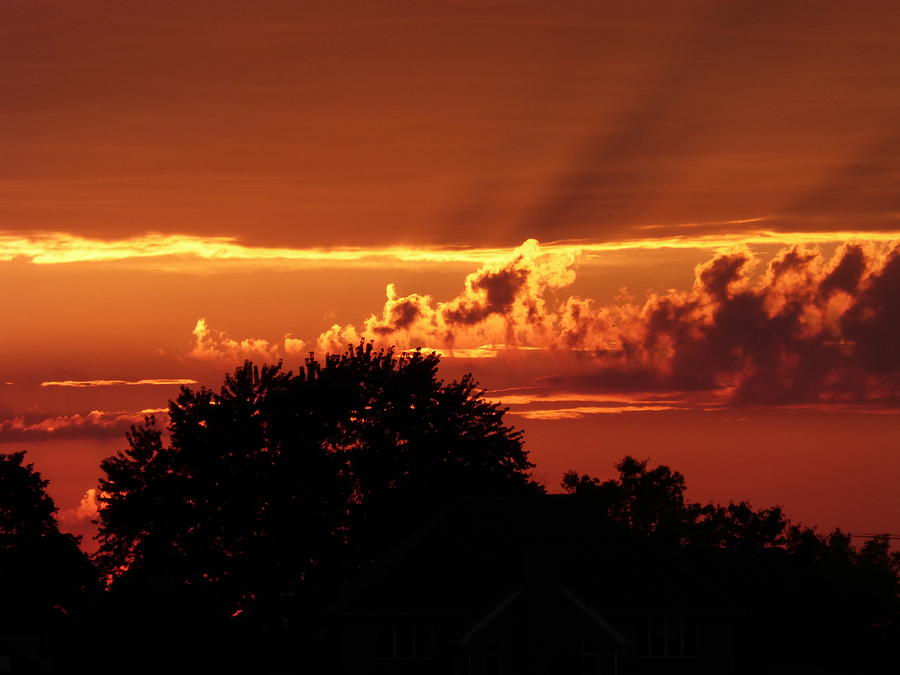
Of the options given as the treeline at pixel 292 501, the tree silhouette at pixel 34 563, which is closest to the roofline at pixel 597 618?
the treeline at pixel 292 501

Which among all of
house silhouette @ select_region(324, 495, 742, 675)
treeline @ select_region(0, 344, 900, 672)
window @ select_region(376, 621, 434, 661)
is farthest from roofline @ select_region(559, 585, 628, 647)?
treeline @ select_region(0, 344, 900, 672)

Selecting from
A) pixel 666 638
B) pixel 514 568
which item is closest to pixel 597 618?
pixel 666 638

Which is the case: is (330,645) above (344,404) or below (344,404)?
below

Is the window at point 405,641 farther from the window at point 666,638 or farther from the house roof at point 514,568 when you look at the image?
the window at point 666,638

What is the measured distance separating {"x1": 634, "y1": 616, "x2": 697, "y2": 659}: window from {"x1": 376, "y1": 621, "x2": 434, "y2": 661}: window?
9331mm

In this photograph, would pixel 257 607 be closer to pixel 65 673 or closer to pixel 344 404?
pixel 344 404

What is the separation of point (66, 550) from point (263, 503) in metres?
16.0

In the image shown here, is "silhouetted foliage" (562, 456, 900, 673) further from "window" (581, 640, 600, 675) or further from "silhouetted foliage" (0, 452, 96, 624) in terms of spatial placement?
"silhouetted foliage" (0, 452, 96, 624)

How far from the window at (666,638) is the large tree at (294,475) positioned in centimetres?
2555

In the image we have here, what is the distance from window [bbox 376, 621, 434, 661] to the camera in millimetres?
66375

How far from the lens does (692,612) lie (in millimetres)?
66938

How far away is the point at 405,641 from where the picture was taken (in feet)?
218

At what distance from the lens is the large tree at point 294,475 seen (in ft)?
305

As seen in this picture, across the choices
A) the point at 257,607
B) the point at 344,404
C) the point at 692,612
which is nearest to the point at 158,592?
the point at 692,612
